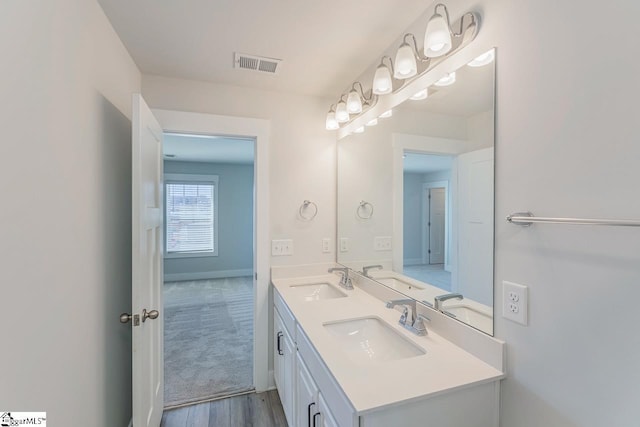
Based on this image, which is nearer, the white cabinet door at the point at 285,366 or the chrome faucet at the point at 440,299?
the chrome faucet at the point at 440,299

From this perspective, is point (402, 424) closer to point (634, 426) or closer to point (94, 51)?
point (634, 426)

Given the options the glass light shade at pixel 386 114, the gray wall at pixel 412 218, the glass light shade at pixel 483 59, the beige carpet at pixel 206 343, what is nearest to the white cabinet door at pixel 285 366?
the beige carpet at pixel 206 343

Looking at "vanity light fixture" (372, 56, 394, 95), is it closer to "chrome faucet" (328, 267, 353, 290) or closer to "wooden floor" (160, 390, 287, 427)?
"chrome faucet" (328, 267, 353, 290)

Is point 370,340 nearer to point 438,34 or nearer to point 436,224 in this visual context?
point 436,224

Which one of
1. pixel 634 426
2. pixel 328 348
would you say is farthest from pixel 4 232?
pixel 634 426

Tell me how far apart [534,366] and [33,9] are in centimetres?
198

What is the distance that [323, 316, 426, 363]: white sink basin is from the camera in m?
1.38

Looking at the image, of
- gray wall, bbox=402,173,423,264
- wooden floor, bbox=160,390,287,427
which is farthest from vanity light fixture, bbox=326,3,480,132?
wooden floor, bbox=160,390,287,427

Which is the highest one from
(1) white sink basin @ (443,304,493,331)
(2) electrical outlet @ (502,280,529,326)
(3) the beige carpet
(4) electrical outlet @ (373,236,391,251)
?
(4) electrical outlet @ (373,236,391,251)

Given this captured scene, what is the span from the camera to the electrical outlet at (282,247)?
2387 mm

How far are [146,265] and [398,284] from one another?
147cm

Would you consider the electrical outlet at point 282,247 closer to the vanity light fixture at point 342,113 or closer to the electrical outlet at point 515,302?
the vanity light fixture at point 342,113

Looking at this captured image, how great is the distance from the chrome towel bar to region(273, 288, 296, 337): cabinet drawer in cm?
119

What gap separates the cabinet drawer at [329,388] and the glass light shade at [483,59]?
1344 mm
